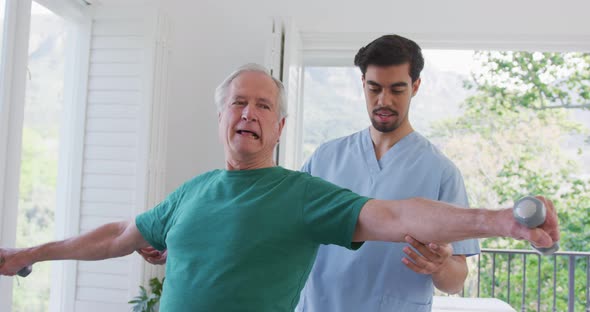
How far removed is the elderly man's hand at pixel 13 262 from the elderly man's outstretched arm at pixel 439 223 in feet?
2.85

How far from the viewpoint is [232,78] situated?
1292mm

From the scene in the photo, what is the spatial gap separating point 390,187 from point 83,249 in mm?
797

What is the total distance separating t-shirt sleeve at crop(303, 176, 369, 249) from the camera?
1023 millimetres

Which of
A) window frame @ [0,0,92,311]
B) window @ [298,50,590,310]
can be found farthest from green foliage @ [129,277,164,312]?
window @ [298,50,590,310]

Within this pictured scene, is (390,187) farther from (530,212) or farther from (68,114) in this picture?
(68,114)

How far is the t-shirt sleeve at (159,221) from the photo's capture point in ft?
4.30

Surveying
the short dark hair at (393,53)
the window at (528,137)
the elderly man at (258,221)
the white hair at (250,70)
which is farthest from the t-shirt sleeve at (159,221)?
the window at (528,137)

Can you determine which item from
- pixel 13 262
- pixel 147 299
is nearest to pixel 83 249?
pixel 13 262

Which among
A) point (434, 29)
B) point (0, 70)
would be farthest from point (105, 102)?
point (434, 29)

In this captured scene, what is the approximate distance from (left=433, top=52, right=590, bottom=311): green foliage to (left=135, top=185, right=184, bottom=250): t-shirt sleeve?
5745 millimetres

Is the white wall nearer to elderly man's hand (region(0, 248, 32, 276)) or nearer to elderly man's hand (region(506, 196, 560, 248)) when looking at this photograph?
elderly man's hand (region(0, 248, 32, 276))

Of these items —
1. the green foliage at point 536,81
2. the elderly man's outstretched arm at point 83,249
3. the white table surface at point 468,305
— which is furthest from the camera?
the green foliage at point 536,81

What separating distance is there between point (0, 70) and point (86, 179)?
944mm

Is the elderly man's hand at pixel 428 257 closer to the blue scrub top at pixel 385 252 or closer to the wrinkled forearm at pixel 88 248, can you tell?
the blue scrub top at pixel 385 252
